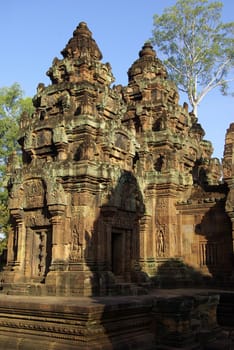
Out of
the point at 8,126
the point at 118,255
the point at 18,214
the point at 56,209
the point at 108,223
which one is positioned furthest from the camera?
the point at 8,126

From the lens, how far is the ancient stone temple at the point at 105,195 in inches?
456

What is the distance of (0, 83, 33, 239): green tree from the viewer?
22.9 metres

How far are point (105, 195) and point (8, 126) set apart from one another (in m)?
14.6

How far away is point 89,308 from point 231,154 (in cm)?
906

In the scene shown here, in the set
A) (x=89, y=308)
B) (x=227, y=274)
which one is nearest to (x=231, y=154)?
(x=227, y=274)

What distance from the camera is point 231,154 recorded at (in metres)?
14.6

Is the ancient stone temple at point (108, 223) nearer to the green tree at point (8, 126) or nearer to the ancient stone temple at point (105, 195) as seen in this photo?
the ancient stone temple at point (105, 195)

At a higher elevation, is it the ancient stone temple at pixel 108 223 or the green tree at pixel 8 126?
the green tree at pixel 8 126

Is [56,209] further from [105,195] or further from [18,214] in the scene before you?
[18,214]

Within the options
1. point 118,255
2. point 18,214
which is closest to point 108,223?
point 118,255

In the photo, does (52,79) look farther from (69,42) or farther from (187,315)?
(187,315)

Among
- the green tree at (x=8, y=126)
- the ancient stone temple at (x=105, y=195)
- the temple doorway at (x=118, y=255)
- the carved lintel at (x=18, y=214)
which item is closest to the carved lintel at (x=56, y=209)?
the ancient stone temple at (x=105, y=195)

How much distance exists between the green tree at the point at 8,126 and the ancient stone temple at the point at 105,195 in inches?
354

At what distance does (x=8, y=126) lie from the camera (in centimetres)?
2469
